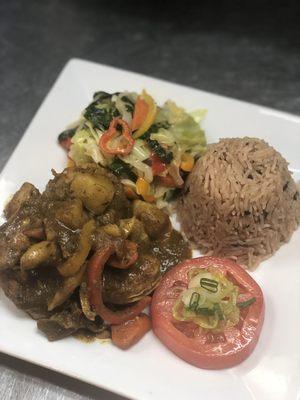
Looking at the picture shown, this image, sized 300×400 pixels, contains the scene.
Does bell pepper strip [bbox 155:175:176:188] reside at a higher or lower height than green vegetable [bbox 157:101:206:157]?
lower

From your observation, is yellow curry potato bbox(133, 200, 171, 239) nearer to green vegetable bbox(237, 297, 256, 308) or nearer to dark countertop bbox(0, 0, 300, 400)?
green vegetable bbox(237, 297, 256, 308)

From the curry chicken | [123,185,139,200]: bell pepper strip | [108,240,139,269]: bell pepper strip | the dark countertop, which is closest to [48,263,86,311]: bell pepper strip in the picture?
the curry chicken

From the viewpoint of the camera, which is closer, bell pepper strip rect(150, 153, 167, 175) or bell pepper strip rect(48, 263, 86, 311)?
bell pepper strip rect(48, 263, 86, 311)

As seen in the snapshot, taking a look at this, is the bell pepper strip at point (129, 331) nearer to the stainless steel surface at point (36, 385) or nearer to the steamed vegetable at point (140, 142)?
the stainless steel surface at point (36, 385)

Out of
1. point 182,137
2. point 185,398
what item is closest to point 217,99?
Result: point 182,137

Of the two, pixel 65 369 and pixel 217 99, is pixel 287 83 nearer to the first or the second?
pixel 217 99

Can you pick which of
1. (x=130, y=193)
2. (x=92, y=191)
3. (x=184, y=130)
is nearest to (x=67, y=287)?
(x=92, y=191)
